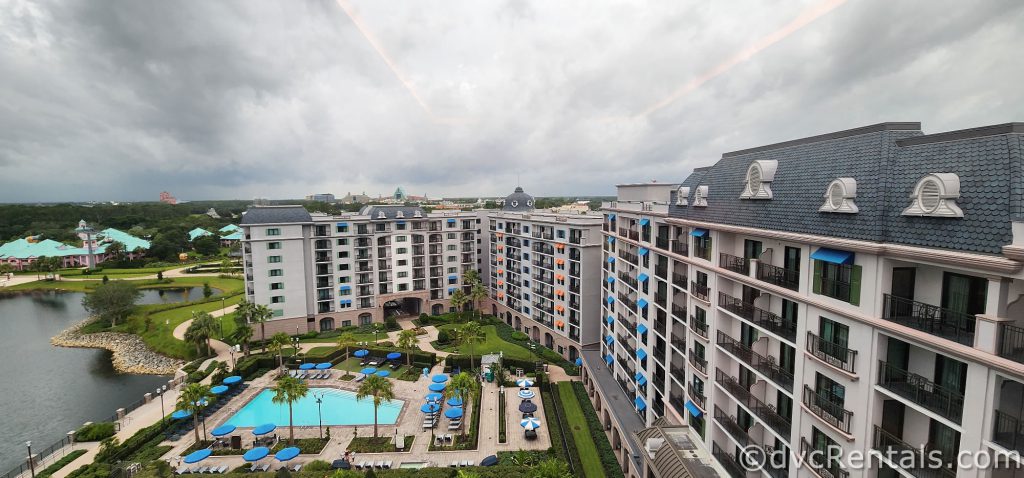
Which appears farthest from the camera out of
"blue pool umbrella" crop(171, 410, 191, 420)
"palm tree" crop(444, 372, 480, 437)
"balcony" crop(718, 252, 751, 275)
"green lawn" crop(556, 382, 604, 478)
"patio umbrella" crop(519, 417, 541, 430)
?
"blue pool umbrella" crop(171, 410, 191, 420)

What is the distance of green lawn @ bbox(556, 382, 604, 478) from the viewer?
40250mm

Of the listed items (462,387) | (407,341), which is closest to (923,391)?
(462,387)

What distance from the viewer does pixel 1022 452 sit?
1385 centimetres

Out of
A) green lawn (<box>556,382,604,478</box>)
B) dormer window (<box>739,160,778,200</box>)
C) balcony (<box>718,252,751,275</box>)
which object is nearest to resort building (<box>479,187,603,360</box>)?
green lawn (<box>556,382,604,478</box>)

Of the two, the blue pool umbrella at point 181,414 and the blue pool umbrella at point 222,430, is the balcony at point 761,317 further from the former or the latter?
the blue pool umbrella at point 181,414

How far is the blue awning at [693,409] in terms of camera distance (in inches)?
1257

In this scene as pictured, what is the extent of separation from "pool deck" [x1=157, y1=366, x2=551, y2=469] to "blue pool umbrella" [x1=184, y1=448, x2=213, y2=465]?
0.76m

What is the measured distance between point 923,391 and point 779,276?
8750 mm

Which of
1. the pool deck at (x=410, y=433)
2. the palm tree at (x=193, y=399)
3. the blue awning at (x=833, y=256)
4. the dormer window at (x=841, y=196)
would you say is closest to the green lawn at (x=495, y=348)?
the pool deck at (x=410, y=433)

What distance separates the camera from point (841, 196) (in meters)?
20.4

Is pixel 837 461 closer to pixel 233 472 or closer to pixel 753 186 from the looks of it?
pixel 753 186

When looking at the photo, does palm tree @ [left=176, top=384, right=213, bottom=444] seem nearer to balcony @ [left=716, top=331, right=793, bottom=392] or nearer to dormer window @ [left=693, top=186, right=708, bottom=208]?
balcony @ [left=716, top=331, right=793, bottom=392]

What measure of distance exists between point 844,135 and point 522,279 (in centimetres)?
5512

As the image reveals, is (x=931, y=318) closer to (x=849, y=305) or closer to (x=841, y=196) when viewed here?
(x=849, y=305)
